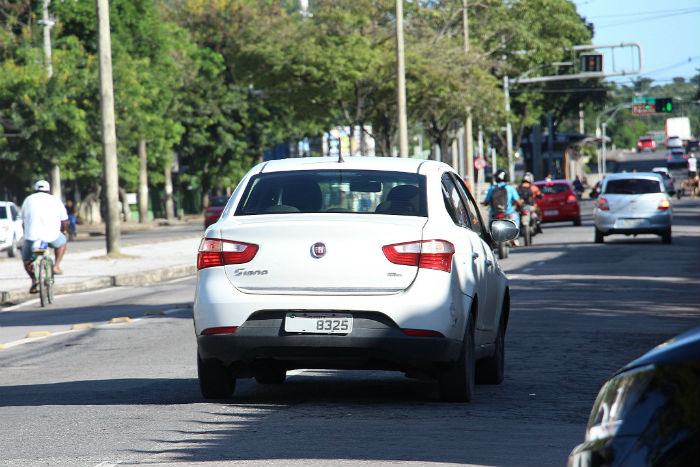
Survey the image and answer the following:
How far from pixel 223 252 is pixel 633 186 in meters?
25.2

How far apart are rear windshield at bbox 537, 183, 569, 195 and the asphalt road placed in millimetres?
26283

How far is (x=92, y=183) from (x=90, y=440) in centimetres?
5960

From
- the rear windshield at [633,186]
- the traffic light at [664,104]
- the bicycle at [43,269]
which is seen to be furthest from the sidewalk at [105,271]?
the traffic light at [664,104]

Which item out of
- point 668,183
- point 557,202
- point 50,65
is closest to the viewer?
point 557,202

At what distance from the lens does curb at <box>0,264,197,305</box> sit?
2092 cm

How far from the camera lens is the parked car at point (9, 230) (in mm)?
36688

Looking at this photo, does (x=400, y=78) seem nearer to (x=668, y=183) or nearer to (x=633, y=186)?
(x=633, y=186)

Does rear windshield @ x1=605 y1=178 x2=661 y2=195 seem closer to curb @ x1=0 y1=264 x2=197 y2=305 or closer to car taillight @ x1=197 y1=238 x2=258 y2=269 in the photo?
curb @ x1=0 y1=264 x2=197 y2=305

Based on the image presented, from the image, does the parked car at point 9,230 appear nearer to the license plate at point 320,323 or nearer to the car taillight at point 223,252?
the car taillight at point 223,252

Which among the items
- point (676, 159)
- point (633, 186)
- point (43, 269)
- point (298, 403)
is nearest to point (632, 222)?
point (633, 186)

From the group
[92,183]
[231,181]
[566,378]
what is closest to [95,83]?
[92,183]

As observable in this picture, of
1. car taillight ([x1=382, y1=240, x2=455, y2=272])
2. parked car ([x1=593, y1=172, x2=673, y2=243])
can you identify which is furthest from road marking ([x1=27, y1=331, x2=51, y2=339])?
parked car ([x1=593, y1=172, x2=673, y2=243])

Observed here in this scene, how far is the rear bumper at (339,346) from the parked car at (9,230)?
99.2 ft

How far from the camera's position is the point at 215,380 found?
8.33 m
